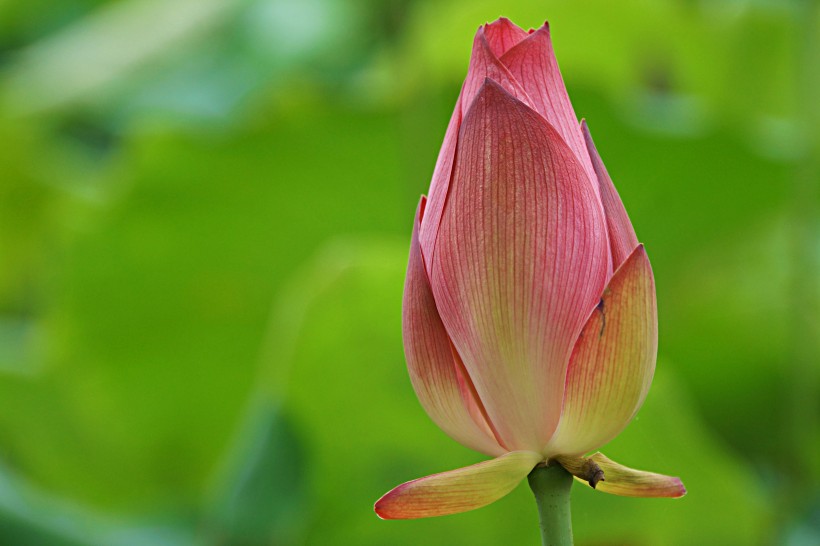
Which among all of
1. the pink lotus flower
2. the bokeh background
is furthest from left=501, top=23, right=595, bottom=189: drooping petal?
the bokeh background

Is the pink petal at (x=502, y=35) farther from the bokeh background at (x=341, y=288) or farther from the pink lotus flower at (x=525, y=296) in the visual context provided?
the bokeh background at (x=341, y=288)

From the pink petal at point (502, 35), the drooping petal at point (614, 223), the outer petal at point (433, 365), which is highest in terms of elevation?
the pink petal at point (502, 35)

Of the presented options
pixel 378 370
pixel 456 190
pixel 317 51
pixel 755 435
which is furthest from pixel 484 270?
pixel 317 51

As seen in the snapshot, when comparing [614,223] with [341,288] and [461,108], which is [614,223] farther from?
[341,288]

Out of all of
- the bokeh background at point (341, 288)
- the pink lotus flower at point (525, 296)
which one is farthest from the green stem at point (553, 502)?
the bokeh background at point (341, 288)

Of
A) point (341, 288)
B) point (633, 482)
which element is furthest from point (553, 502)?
point (341, 288)

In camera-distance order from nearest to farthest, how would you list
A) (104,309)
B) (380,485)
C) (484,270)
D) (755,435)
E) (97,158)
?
(484,270) → (380,485) → (755,435) → (104,309) → (97,158)

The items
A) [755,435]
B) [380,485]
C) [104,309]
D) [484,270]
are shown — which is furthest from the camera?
[104,309]

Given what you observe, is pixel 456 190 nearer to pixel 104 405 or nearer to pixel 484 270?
pixel 484 270
